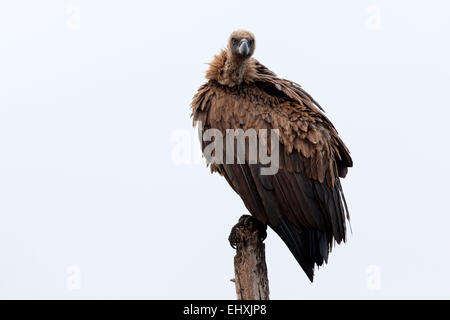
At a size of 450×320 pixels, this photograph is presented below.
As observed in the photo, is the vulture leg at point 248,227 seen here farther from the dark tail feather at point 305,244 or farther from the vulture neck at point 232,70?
the vulture neck at point 232,70

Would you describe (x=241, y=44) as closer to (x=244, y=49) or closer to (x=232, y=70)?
(x=244, y=49)

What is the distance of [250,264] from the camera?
24.1 ft

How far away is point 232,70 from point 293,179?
1.40m

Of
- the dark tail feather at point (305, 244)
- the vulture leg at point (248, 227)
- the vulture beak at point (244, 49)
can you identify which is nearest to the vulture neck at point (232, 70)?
the vulture beak at point (244, 49)

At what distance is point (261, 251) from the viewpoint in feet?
24.6

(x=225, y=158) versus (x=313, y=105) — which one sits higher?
(x=313, y=105)

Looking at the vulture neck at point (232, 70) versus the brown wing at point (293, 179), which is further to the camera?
the vulture neck at point (232, 70)

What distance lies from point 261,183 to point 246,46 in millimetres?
1499

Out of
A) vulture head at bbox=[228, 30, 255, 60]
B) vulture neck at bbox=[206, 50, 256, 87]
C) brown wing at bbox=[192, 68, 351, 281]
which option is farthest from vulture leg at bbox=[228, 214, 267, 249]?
vulture head at bbox=[228, 30, 255, 60]

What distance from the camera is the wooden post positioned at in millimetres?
7285

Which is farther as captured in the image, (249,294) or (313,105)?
(313,105)

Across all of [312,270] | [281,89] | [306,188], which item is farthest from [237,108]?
[312,270]

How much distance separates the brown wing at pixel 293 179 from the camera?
7.55 m

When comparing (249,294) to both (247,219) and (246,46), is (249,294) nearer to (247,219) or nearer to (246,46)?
(247,219)
